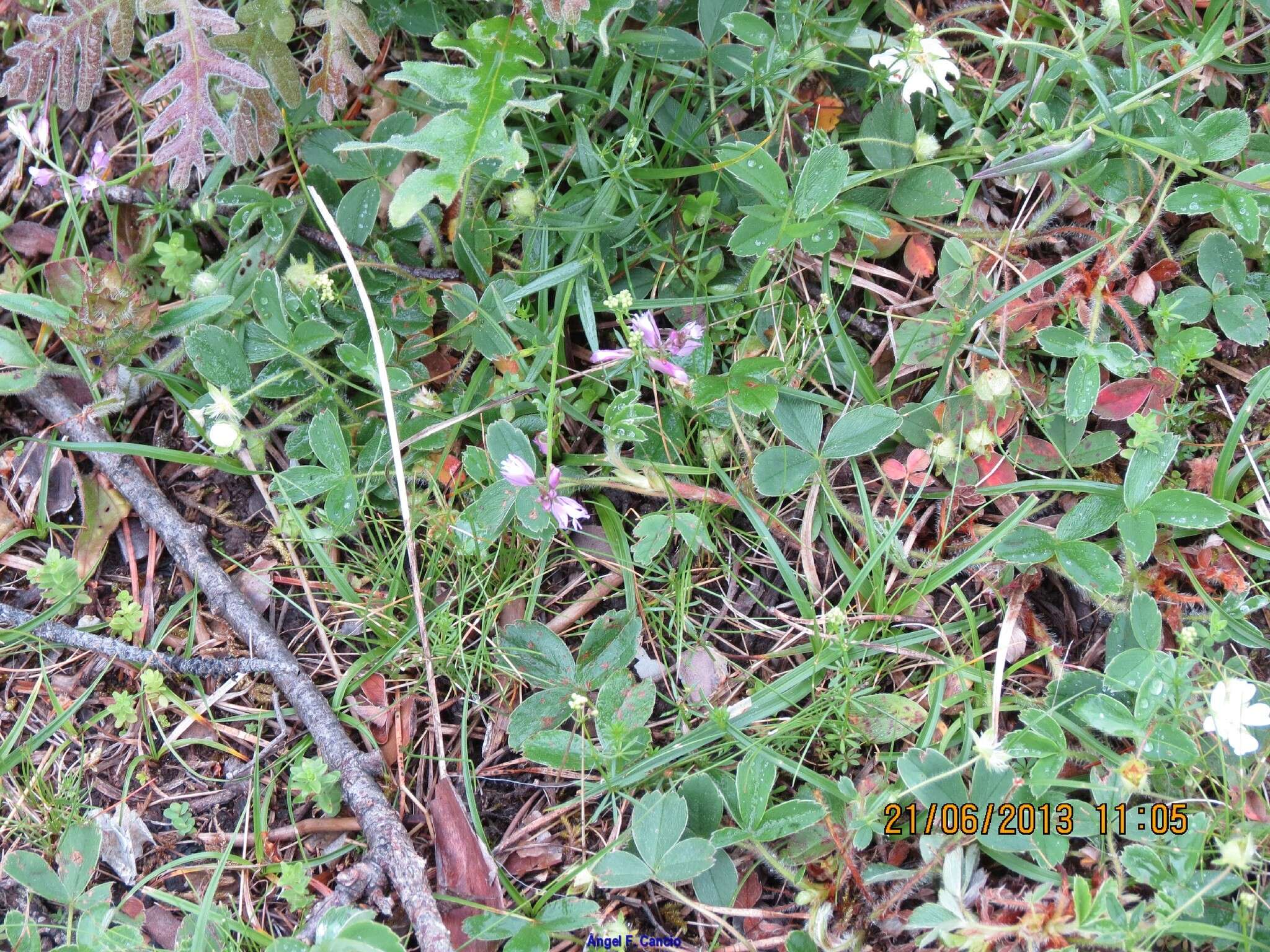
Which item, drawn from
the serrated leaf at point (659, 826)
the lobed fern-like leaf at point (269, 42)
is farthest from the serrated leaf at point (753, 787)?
the lobed fern-like leaf at point (269, 42)

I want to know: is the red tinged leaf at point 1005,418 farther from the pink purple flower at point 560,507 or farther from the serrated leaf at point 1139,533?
the pink purple flower at point 560,507

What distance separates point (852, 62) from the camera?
8.14 ft

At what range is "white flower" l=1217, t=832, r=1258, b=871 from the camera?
1.62 meters

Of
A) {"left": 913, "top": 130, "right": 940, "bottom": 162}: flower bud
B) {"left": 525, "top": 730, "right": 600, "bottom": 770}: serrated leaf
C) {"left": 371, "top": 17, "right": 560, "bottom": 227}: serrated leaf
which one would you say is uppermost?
{"left": 371, "top": 17, "right": 560, "bottom": 227}: serrated leaf

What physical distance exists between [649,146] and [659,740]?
1.50m

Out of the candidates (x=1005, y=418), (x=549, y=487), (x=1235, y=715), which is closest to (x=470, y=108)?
(x=549, y=487)

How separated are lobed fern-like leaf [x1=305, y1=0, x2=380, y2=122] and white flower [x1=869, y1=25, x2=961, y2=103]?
4.14 ft

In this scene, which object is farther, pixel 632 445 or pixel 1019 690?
pixel 632 445

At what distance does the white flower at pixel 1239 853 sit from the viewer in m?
1.62

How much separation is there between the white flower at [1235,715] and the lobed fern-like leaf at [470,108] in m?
1.75

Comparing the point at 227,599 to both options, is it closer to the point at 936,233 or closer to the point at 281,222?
the point at 281,222

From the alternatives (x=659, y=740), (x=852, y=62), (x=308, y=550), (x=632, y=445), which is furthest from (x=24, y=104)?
(x=659, y=740)

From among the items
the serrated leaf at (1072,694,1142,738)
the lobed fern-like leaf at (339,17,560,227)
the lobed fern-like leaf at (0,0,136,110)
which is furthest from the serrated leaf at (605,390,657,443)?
the lobed fern-like leaf at (0,0,136,110)

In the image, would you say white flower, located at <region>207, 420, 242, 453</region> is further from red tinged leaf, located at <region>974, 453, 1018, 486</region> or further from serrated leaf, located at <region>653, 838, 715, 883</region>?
red tinged leaf, located at <region>974, 453, 1018, 486</region>
